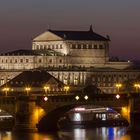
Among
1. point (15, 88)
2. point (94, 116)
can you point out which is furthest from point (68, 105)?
point (15, 88)

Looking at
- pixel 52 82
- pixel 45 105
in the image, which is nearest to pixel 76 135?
pixel 45 105

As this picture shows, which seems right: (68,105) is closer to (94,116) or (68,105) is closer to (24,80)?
(94,116)

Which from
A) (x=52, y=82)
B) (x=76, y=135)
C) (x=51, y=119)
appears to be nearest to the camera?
(x=76, y=135)

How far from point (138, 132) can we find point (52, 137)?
→ 8.91 meters

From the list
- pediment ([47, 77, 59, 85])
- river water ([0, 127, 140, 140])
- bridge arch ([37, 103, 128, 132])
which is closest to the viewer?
river water ([0, 127, 140, 140])

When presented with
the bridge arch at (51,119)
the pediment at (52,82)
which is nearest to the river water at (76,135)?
the bridge arch at (51,119)

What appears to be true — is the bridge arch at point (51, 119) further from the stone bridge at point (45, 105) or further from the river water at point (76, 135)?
the river water at point (76, 135)

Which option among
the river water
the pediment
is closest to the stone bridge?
the river water

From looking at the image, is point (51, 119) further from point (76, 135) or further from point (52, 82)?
point (52, 82)

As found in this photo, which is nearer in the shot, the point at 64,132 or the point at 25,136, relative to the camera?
the point at 25,136

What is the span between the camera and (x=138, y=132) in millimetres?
119688

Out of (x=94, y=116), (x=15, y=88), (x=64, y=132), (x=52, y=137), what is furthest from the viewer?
(x=15, y=88)

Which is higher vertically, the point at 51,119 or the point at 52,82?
the point at 52,82

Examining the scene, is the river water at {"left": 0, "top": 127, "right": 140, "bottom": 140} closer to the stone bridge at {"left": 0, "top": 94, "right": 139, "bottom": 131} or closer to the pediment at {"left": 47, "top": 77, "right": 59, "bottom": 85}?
the stone bridge at {"left": 0, "top": 94, "right": 139, "bottom": 131}
